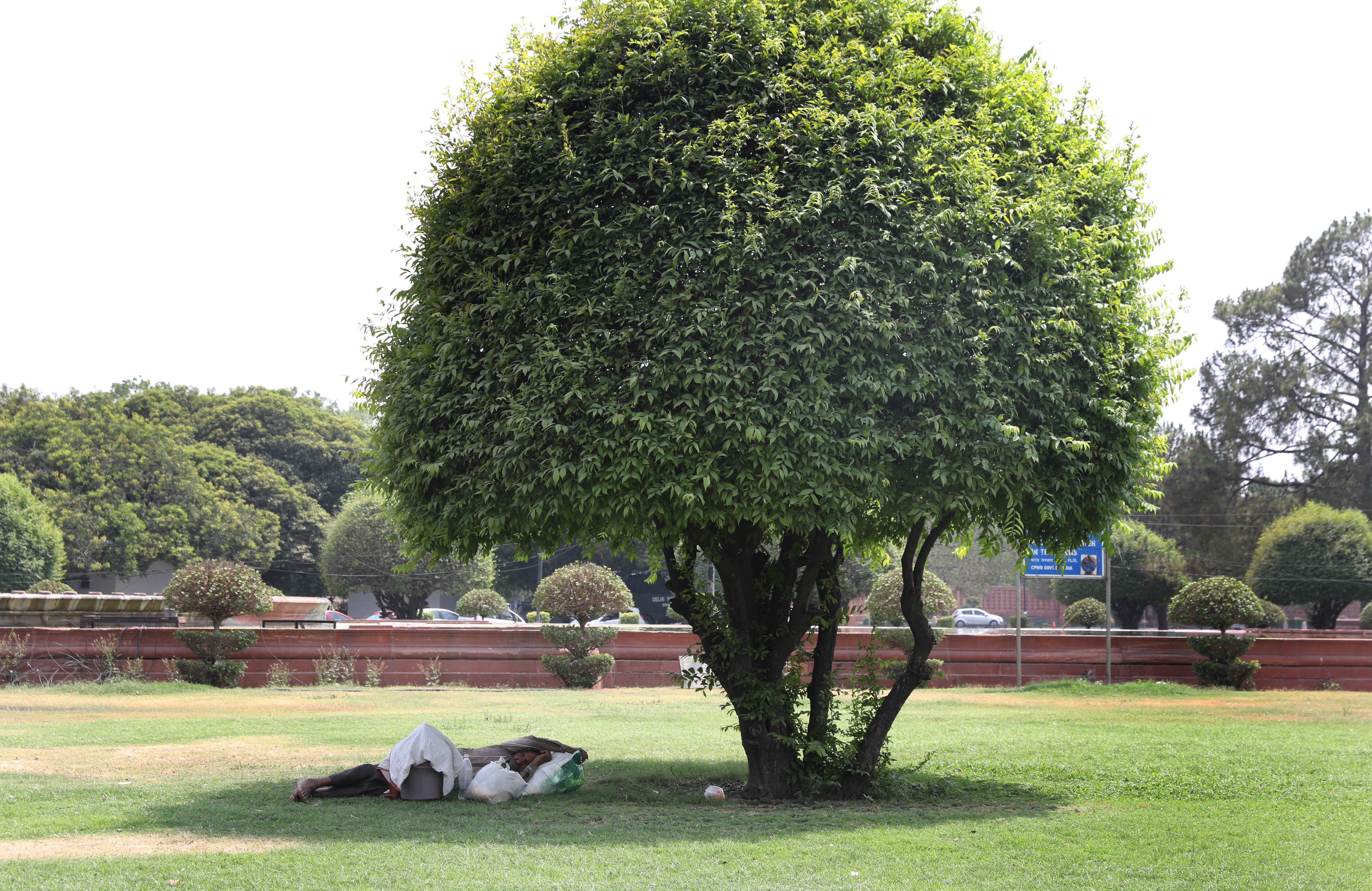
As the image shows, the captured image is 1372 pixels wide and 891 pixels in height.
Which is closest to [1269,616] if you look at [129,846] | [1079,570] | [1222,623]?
[1222,623]

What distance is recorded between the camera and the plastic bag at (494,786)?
8469mm

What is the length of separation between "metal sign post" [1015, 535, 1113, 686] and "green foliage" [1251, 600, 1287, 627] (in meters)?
2.97

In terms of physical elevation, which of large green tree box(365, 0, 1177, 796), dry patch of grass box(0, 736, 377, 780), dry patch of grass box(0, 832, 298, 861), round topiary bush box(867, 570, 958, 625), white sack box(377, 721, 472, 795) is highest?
large green tree box(365, 0, 1177, 796)

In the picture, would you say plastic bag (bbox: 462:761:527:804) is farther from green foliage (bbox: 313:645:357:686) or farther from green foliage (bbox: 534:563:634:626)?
green foliage (bbox: 534:563:634:626)

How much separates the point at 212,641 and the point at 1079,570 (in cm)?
1740

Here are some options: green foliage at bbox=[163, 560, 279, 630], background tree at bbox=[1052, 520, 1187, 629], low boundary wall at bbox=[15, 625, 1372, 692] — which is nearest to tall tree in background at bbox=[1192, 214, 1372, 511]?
background tree at bbox=[1052, 520, 1187, 629]

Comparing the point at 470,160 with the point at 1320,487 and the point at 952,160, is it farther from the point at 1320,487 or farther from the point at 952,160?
the point at 1320,487

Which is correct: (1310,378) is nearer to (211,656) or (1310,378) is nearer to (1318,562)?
(1318,562)

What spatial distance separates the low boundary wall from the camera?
64.7ft

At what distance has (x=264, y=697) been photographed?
17.8 metres

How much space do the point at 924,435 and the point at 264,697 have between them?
555 inches

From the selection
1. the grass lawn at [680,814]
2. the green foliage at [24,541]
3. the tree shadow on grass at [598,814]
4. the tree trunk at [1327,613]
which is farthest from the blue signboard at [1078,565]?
the green foliage at [24,541]

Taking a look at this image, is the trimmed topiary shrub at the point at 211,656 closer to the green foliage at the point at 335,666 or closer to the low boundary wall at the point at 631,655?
the low boundary wall at the point at 631,655

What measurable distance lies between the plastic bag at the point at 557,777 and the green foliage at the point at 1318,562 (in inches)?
1261
